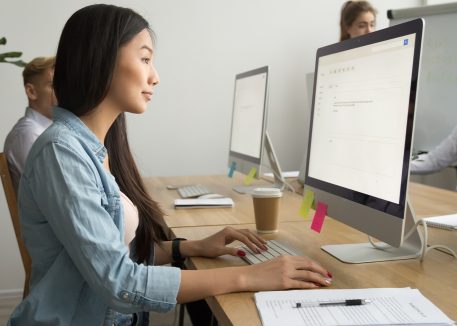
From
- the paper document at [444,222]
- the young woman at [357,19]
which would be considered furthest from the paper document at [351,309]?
the young woman at [357,19]

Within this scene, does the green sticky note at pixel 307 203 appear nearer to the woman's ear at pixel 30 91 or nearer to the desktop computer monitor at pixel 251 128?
the desktop computer monitor at pixel 251 128

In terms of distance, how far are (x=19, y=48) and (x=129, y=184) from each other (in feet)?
6.56

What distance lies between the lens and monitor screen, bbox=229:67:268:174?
206cm

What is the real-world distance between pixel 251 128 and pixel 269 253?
111cm

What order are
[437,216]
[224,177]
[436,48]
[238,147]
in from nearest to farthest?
[437,216] → [238,147] → [224,177] → [436,48]

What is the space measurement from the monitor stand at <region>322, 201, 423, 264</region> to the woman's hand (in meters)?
0.18

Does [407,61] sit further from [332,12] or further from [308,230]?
[332,12]

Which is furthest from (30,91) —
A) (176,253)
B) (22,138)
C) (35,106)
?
(176,253)

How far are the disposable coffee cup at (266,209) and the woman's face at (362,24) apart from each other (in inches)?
69.1

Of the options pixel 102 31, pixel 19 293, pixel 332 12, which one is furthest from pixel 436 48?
pixel 19 293

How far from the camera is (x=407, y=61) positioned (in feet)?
3.23

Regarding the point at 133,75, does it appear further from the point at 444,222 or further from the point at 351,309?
the point at 444,222

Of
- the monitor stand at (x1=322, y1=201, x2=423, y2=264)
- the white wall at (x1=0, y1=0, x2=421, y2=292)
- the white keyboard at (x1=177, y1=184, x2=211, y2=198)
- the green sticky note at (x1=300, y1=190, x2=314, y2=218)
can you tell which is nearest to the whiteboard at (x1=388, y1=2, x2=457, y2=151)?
the white wall at (x1=0, y1=0, x2=421, y2=292)

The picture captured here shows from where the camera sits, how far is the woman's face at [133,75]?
1028 millimetres
